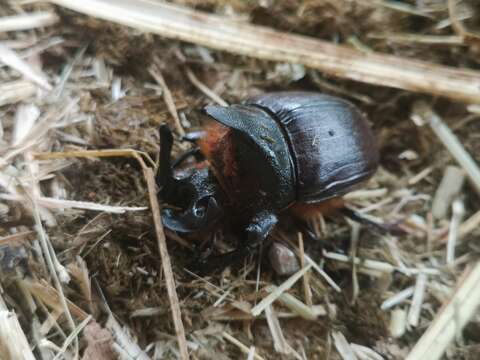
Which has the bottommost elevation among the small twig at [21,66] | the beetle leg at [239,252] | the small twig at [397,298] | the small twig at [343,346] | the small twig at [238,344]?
the small twig at [343,346]

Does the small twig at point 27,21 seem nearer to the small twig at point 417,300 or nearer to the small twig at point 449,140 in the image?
the small twig at point 449,140

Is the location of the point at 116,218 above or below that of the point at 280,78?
below

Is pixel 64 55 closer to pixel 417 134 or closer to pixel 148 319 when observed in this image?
pixel 148 319

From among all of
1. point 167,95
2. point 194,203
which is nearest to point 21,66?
point 167,95

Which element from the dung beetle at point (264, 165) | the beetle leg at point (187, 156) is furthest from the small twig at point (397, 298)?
the beetle leg at point (187, 156)

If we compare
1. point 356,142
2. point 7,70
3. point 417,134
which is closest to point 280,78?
point 356,142
